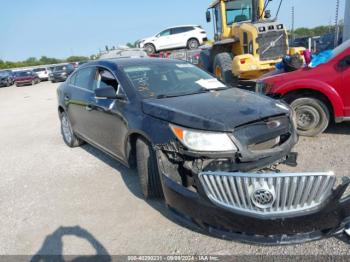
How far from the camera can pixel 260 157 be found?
2.66 m

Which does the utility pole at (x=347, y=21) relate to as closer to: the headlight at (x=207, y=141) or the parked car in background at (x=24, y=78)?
the headlight at (x=207, y=141)

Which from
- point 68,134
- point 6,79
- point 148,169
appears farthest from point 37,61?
point 148,169

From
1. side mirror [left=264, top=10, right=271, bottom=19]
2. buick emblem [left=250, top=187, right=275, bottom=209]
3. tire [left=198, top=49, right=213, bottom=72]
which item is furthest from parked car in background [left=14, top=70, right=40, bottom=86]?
buick emblem [left=250, top=187, right=275, bottom=209]

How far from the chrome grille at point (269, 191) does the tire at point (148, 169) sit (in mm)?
951

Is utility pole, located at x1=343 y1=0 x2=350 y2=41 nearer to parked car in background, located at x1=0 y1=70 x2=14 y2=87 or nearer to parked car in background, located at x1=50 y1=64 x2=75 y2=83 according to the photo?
parked car in background, located at x1=50 y1=64 x2=75 y2=83

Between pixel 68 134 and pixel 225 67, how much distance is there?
5.21 meters

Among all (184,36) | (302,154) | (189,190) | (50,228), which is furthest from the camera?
(184,36)

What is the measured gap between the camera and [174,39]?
797 inches

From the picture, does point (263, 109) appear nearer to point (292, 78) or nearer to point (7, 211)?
point (292, 78)

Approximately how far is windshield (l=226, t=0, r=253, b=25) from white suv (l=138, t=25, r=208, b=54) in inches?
403

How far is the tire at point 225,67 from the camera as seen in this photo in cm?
902

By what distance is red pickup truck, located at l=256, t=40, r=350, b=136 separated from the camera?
455 cm

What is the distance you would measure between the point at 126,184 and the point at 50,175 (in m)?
1.45

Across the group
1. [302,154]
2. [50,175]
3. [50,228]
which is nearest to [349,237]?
[302,154]
